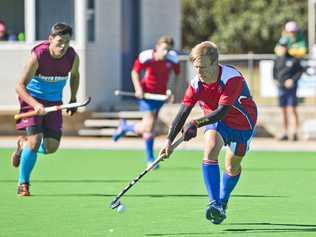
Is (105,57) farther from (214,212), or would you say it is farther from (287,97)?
(214,212)

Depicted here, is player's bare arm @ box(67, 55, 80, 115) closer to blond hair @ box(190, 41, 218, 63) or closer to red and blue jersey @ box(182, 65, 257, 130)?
red and blue jersey @ box(182, 65, 257, 130)

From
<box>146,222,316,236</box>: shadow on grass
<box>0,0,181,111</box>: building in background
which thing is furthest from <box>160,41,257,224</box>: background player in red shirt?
<box>0,0,181,111</box>: building in background

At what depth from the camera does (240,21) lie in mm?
44469

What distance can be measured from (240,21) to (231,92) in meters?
34.7

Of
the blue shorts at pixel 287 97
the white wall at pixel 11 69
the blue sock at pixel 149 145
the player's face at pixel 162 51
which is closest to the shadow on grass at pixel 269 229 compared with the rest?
the blue sock at pixel 149 145

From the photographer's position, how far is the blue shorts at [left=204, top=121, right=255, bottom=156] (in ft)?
34.0

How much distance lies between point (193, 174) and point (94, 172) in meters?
1.31

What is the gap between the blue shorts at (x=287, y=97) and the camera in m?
21.1

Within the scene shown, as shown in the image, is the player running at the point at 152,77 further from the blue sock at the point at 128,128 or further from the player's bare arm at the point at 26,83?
the player's bare arm at the point at 26,83

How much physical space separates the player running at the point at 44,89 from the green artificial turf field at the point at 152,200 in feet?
1.54

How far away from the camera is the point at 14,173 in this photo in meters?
15.3

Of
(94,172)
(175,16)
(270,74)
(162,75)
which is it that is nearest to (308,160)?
(162,75)

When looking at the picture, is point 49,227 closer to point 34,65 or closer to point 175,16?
point 34,65

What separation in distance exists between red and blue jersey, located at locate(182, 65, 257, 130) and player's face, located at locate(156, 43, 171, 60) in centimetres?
614
